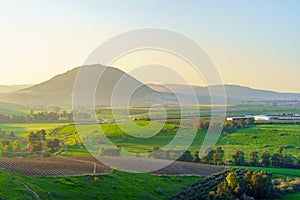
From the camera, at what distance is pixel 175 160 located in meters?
80.4

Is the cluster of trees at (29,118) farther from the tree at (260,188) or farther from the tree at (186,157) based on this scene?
the tree at (260,188)

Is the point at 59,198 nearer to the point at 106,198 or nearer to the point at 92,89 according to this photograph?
the point at 106,198

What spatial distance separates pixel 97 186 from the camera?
48656mm

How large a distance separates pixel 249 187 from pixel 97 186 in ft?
73.6

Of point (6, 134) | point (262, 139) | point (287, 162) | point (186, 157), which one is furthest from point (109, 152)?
point (262, 139)

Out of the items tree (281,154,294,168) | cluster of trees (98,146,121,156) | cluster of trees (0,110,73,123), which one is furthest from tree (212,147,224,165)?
cluster of trees (0,110,73,123)

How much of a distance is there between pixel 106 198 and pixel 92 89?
94.4m

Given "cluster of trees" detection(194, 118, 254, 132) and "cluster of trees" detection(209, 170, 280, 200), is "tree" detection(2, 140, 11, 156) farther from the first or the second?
"cluster of trees" detection(194, 118, 254, 132)

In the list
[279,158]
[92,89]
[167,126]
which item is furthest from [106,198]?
[92,89]

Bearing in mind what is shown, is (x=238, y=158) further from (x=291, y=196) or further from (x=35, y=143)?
(x=35, y=143)

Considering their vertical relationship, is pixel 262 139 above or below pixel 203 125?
below

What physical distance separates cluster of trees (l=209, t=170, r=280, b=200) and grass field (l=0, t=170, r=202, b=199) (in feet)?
22.1

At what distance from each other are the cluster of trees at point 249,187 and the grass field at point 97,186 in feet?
22.1

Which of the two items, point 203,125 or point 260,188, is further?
point 203,125
